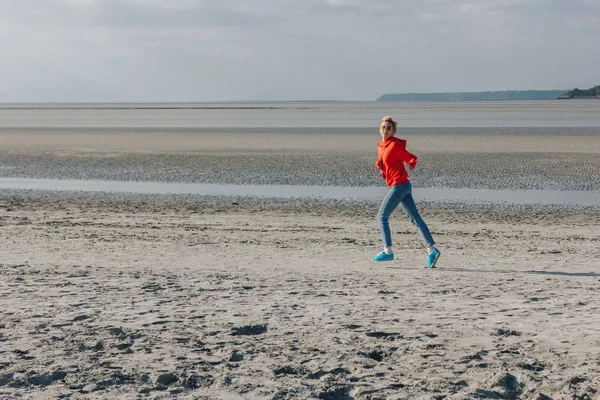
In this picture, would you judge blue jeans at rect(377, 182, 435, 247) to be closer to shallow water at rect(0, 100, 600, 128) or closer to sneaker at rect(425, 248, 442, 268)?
sneaker at rect(425, 248, 442, 268)

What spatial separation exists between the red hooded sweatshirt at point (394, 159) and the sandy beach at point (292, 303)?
41.6 inches

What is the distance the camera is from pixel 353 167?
22719 millimetres

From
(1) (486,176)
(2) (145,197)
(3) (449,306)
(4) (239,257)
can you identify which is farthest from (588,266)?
(1) (486,176)

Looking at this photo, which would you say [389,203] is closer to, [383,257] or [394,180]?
[394,180]

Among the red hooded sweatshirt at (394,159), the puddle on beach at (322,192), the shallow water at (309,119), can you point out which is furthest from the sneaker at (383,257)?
the shallow water at (309,119)

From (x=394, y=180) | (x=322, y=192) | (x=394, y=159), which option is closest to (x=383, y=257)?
(x=394, y=180)

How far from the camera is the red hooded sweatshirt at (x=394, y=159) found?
8320 millimetres

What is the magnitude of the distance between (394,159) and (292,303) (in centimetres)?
247

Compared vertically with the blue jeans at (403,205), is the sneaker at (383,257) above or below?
below

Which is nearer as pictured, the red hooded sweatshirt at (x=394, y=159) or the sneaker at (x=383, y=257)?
the red hooded sweatshirt at (x=394, y=159)

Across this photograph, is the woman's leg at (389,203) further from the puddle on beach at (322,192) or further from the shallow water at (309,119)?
the shallow water at (309,119)

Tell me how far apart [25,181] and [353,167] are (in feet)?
31.0

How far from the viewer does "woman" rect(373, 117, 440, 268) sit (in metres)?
8.33

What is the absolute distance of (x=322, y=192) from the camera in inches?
688
